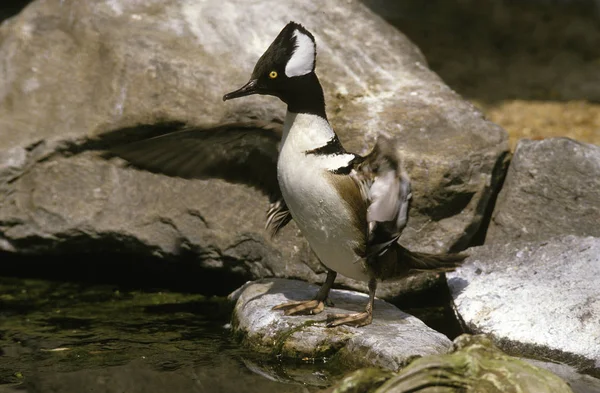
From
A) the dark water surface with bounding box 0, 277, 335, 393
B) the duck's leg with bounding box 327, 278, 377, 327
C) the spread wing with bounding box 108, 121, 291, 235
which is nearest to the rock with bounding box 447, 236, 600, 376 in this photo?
the duck's leg with bounding box 327, 278, 377, 327

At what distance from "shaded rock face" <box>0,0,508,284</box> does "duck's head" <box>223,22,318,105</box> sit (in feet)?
4.04

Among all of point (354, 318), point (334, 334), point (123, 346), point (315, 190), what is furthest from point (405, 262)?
point (123, 346)

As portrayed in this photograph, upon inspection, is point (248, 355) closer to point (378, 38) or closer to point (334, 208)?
point (334, 208)

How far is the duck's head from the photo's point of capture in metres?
4.45

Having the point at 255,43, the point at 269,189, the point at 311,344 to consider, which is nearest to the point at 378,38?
the point at 255,43

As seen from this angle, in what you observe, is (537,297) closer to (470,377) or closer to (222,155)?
(470,377)

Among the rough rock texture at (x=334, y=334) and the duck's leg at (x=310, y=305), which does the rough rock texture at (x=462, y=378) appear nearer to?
the rough rock texture at (x=334, y=334)

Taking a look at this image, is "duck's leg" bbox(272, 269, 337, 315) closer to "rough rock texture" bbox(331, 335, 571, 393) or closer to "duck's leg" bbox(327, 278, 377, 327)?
"duck's leg" bbox(327, 278, 377, 327)

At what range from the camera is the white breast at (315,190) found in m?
4.42

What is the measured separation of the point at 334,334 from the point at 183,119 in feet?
6.55

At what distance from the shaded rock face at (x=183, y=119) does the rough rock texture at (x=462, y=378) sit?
1.85 meters

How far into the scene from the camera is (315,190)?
441cm

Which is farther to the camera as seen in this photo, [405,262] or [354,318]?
[405,262]

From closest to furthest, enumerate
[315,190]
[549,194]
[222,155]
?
1. [315,190]
2. [222,155]
3. [549,194]
